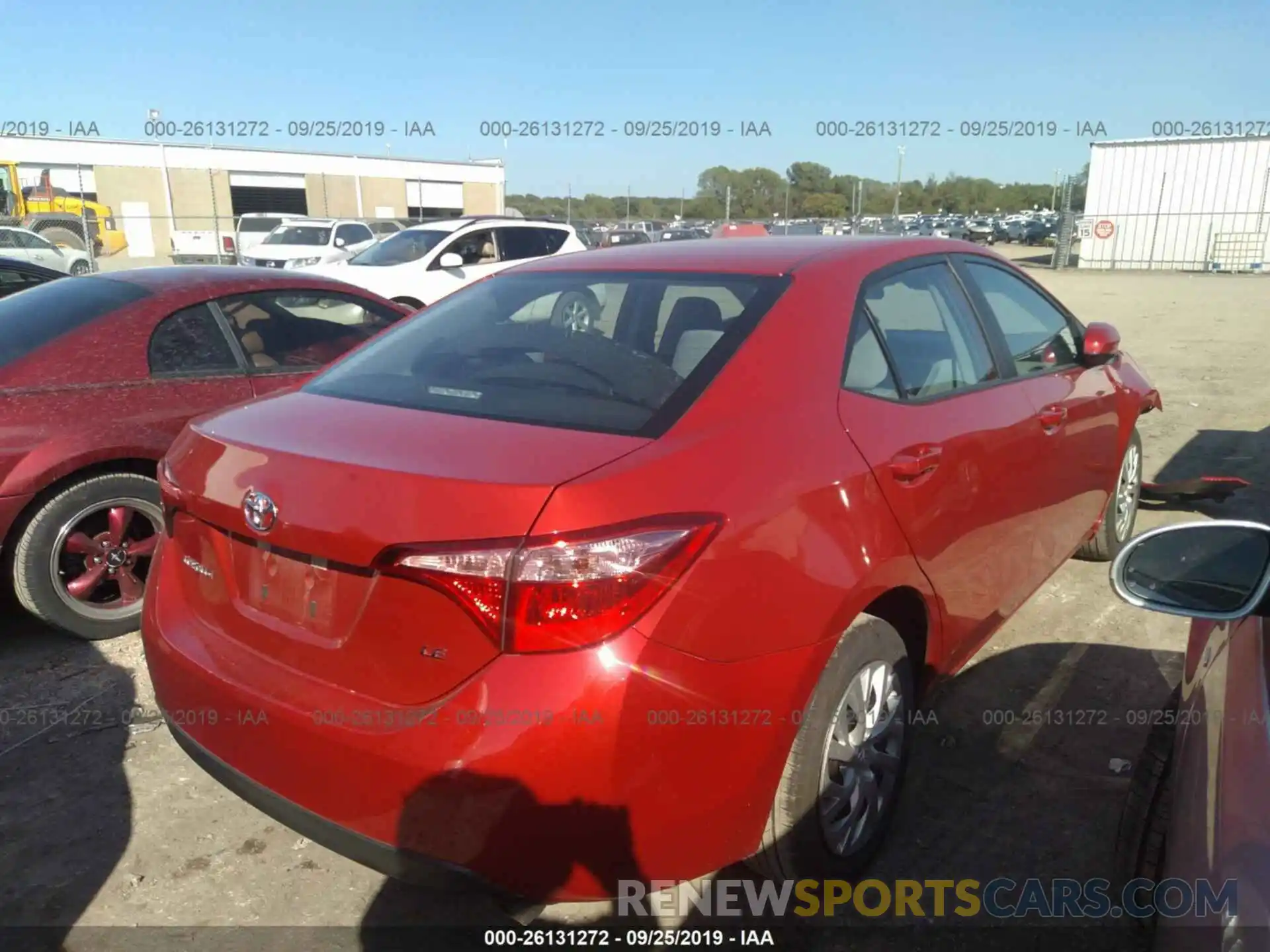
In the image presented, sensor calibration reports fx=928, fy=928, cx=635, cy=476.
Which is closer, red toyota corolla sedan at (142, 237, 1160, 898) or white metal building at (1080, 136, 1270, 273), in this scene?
red toyota corolla sedan at (142, 237, 1160, 898)

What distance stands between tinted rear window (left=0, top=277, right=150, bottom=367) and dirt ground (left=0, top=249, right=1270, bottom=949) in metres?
1.30

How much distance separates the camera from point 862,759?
97.7 inches

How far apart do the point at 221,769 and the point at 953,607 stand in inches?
81.3

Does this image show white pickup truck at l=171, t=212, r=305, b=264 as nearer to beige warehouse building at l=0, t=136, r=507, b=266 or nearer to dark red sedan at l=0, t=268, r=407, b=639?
A: beige warehouse building at l=0, t=136, r=507, b=266

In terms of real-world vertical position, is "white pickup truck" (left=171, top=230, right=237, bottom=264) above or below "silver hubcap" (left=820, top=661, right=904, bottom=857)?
above

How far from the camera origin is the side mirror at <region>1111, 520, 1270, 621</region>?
160 cm

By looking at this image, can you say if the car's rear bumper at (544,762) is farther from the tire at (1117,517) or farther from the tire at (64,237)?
the tire at (64,237)

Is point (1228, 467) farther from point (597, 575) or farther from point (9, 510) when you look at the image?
point (9, 510)

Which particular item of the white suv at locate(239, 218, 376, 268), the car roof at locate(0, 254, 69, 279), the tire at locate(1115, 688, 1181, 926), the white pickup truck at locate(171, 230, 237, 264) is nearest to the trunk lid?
the tire at locate(1115, 688, 1181, 926)

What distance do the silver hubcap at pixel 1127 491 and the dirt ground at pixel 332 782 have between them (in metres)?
0.41

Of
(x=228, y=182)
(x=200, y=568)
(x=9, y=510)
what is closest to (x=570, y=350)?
(x=200, y=568)

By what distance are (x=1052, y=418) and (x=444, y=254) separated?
10.7 metres

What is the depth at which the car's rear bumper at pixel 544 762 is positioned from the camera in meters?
1.80

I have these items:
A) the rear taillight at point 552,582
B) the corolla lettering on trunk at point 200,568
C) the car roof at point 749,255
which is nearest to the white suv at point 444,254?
the car roof at point 749,255
